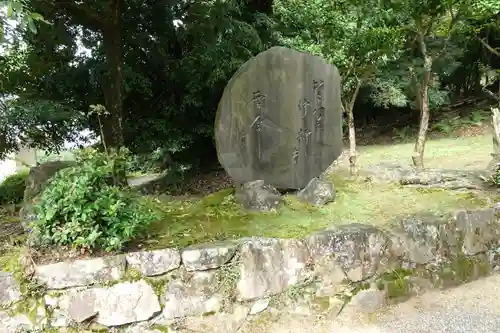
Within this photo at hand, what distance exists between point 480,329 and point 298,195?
2.25m

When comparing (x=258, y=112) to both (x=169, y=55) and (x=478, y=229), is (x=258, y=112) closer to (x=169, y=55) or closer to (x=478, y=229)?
(x=478, y=229)

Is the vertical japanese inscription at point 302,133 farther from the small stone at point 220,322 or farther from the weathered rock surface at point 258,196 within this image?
the small stone at point 220,322

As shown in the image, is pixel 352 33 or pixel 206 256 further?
pixel 352 33

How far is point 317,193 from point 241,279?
1.69 meters

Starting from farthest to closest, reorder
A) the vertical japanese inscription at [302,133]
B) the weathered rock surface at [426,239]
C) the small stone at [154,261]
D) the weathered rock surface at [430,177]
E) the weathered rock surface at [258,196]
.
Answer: the weathered rock surface at [430,177] → the vertical japanese inscription at [302,133] → the weathered rock surface at [258,196] → the weathered rock surface at [426,239] → the small stone at [154,261]

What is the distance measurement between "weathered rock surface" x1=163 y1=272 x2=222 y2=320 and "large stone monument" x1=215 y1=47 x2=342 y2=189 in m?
1.50

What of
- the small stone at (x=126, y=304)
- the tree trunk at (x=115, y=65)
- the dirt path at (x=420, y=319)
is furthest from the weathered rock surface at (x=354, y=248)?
the tree trunk at (x=115, y=65)

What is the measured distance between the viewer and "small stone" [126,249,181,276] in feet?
10.5

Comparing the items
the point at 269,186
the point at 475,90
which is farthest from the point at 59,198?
the point at 475,90

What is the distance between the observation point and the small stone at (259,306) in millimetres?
3402

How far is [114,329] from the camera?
3.07m

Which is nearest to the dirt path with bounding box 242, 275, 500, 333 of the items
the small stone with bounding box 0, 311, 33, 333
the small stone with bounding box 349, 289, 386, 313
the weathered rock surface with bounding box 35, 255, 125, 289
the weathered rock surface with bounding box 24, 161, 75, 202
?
the small stone with bounding box 349, 289, 386, 313

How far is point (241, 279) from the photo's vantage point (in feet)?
11.1

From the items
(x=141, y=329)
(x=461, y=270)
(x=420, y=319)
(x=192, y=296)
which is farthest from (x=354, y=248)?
(x=141, y=329)
